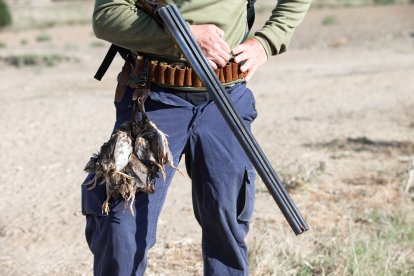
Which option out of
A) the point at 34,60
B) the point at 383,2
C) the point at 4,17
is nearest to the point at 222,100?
the point at 34,60

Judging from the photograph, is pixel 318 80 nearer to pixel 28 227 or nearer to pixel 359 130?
pixel 359 130

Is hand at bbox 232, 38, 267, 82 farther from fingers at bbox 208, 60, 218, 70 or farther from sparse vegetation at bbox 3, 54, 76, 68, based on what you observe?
sparse vegetation at bbox 3, 54, 76, 68

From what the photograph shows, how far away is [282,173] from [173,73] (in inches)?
121

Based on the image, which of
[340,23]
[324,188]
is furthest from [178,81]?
[340,23]

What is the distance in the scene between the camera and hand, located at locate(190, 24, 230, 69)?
268 centimetres

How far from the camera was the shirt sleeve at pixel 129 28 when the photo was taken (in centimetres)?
265

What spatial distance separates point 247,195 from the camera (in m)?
2.92

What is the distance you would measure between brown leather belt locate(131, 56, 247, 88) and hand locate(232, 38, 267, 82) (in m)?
0.03

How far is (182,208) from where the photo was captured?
5203 mm

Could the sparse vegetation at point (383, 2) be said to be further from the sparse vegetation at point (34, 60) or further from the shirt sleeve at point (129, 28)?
the shirt sleeve at point (129, 28)

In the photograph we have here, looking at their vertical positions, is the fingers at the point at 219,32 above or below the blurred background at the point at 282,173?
above

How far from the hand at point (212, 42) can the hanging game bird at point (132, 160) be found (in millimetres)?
273

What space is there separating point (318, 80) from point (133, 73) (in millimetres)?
9221

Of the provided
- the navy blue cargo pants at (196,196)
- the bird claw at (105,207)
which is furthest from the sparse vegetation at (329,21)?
the bird claw at (105,207)
